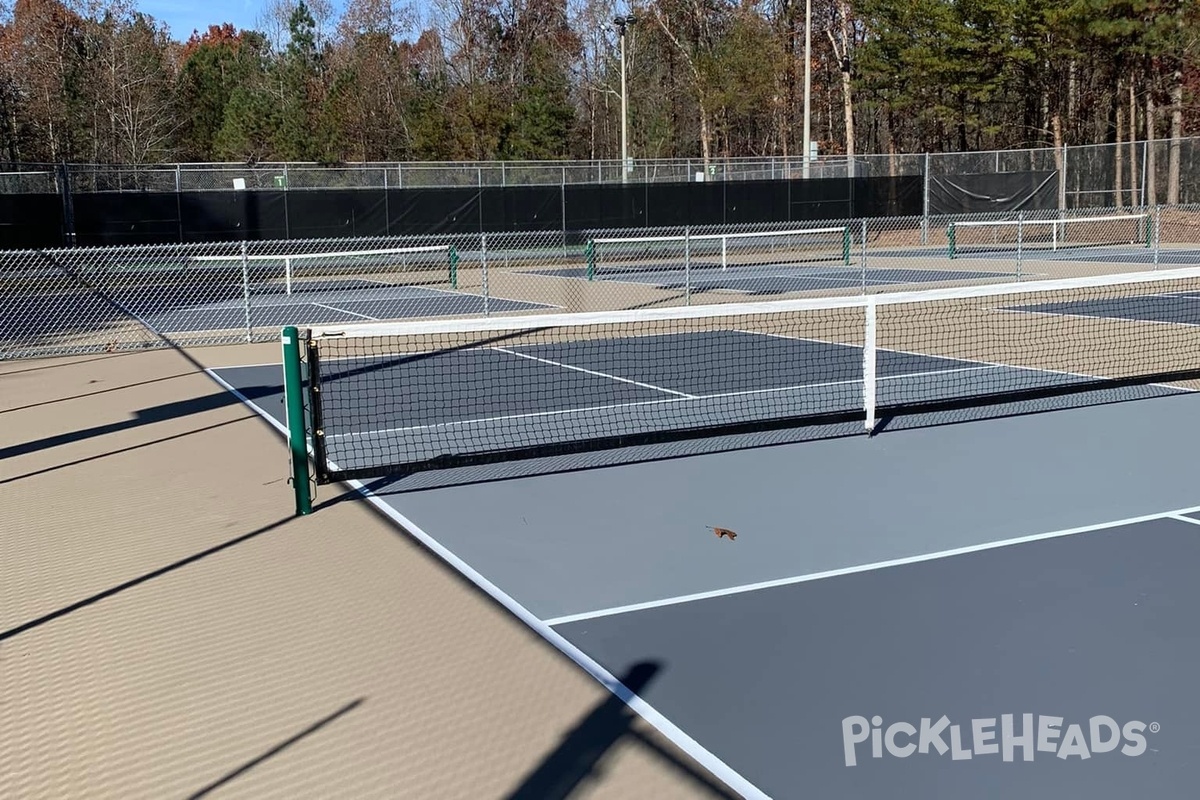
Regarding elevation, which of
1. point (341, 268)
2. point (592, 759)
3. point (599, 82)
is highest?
point (599, 82)

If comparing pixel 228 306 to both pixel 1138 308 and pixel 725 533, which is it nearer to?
pixel 1138 308

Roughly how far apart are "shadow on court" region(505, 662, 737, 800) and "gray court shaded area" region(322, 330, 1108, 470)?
14.4 feet

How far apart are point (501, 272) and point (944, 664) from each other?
2615 cm

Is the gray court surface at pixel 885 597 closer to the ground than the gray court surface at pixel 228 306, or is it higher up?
closer to the ground

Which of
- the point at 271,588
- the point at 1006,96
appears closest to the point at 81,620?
the point at 271,588

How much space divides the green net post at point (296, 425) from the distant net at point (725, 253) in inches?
825

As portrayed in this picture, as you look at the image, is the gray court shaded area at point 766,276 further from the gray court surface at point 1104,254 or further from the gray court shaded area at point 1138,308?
the gray court shaded area at point 1138,308

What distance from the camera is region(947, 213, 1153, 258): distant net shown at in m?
30.7

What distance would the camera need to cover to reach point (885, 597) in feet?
18.3

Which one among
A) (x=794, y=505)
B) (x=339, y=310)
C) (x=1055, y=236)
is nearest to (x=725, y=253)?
(x=1055, y=236)

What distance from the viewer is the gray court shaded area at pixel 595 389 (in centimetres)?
973

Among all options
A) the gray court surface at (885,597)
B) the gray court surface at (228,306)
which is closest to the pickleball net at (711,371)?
the gray court surface at (885,597)

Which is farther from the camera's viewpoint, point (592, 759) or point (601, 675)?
point (601, 675)

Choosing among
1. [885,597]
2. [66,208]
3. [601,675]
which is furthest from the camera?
[66,208]
